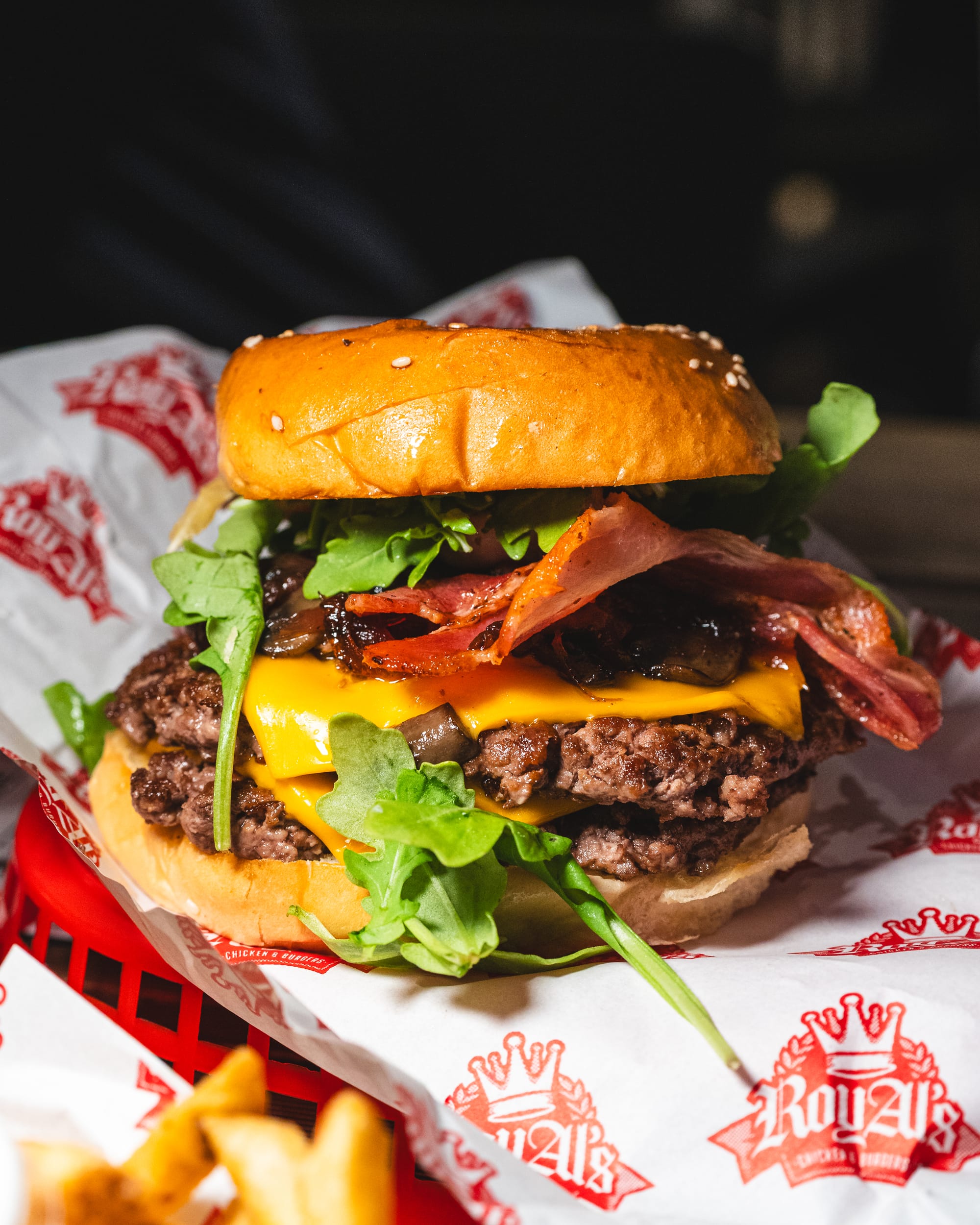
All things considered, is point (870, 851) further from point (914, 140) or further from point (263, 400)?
point (914, 140)

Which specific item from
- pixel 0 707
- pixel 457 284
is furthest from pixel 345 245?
pixel 0 707

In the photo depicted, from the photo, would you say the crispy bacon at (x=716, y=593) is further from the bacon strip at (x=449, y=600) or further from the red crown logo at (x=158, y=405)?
the red crown logo at (x=158, y=405)

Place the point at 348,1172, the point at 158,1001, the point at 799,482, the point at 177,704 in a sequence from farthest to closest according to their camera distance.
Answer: the point at 799,482 → the point at 177,704 → the point at 158,1001 → the point at 348,1172

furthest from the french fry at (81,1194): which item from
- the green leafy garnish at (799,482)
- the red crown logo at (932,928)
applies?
the green leafy garnish at (799,482)

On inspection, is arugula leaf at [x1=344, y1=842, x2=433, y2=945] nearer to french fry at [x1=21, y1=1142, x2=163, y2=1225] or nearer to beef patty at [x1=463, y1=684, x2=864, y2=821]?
beef patty at [x1=463, y1=684, x2=864, y2=821]

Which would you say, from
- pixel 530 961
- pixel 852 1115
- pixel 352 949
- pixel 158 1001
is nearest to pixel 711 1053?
pixel 852 1115

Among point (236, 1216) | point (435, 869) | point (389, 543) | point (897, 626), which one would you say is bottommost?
point (236, 1216)

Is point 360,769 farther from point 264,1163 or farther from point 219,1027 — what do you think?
point 264,1163
